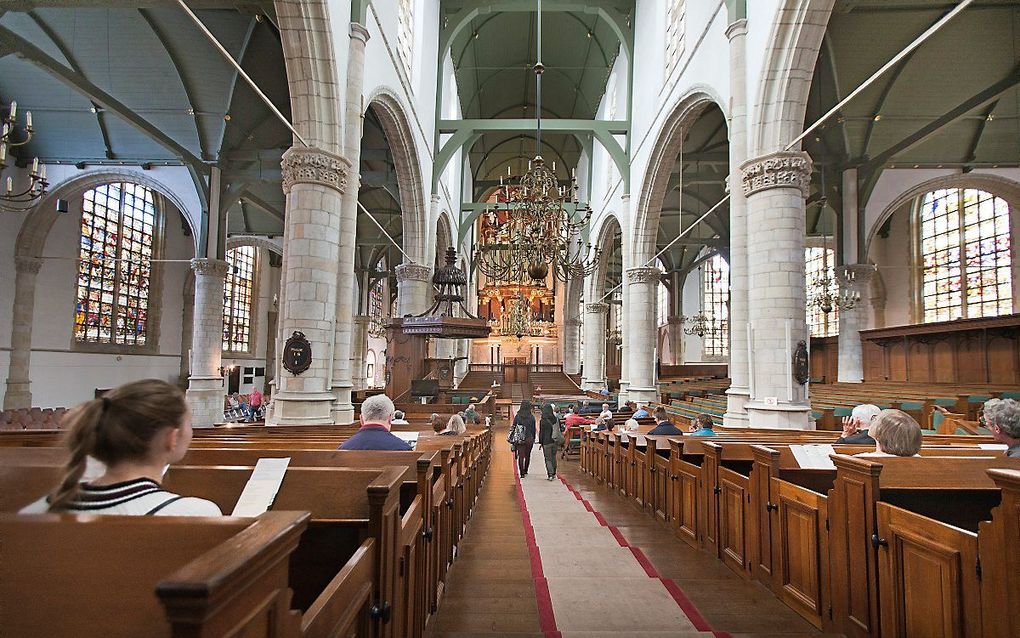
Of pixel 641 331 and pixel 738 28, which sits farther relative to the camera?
pixel 641 331

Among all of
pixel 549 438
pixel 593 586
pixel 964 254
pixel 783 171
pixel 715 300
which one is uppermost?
pixel 964 254

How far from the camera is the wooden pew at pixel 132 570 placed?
2.78ft

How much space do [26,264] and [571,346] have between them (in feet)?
68.6

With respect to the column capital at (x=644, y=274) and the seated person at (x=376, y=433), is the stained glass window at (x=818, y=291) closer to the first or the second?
the column capital at (x=644, y=274)

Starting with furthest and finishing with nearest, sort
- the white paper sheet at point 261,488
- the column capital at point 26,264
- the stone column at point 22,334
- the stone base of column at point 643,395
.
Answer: the stone base of column at point 643,395, the column capital at point 26,264, the stone column at point 22,334, the white paper sheet at point 261,488

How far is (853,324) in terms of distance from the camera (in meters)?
15.7

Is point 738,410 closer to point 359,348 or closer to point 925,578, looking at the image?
point 925,578

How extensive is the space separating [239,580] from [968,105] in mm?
16484

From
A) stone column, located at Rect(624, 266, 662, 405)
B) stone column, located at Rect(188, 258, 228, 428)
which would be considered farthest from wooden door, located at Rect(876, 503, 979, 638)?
stone column, located at Rect(188, 258, 228, 428)

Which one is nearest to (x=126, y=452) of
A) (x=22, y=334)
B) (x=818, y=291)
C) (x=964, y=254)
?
(x=22, y=334)

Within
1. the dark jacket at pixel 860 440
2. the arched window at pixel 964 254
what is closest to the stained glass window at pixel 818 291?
the arched window at pixel 964 254

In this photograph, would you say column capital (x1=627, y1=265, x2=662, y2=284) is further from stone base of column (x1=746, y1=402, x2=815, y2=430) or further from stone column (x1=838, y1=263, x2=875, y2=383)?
stone base of column (x1=746, y1=402, x2=815, y2=430)

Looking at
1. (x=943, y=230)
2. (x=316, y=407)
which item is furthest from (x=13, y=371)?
(x=943, y=230)

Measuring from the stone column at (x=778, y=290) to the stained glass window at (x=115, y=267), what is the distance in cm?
1524
